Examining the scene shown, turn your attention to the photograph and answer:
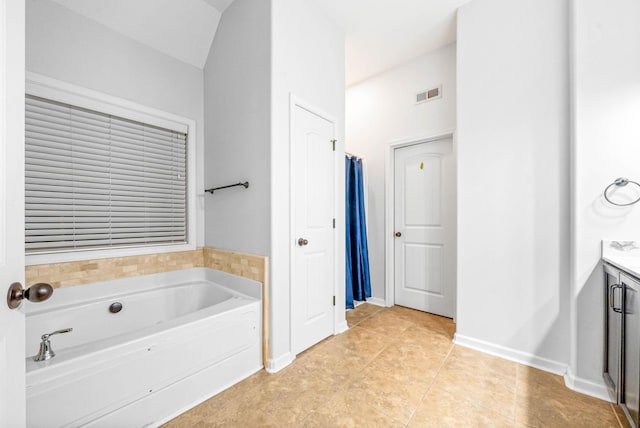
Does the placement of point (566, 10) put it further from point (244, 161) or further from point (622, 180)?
point (244, 161)

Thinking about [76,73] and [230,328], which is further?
[76,73]

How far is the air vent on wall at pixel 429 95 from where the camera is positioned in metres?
2.87

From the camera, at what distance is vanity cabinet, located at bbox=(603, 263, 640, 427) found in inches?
49.4

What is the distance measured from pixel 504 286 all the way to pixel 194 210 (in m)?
2.81

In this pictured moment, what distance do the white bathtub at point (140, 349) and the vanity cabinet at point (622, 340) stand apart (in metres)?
2.05

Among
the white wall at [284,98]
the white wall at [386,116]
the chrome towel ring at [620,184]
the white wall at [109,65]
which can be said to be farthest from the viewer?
the white wall at [386,116]

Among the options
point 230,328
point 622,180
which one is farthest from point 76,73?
point 622,180

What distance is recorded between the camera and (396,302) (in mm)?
3281

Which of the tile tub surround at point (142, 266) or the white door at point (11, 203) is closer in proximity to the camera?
the white door at point (11, 203)

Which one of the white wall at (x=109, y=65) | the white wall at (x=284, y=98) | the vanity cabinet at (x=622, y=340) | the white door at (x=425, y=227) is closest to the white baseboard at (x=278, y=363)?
the white wall at (x=284, y=98)

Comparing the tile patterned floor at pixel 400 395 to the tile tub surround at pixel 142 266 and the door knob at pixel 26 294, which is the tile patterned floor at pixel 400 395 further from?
the door knob at pixel 26 294

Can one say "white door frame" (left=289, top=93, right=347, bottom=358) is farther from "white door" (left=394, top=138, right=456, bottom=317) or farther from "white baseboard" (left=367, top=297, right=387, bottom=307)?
"white door" (left=394, top=138, right=456, bottom=317)

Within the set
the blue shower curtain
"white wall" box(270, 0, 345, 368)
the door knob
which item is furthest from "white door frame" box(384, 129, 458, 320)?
the door knob

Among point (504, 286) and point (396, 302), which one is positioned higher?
point (504, 286)
